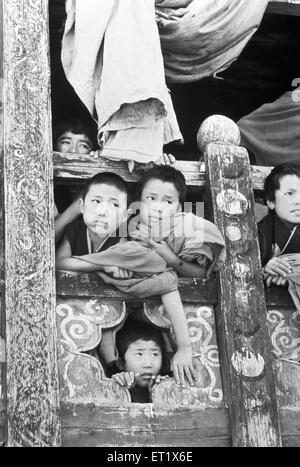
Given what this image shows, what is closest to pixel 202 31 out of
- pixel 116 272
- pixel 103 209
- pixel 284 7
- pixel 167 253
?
pixel 284 7

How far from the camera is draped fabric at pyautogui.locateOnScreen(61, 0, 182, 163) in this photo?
306 inches

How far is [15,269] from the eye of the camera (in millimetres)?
7117

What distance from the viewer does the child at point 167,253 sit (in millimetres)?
7312

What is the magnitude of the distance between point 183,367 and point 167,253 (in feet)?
2.17

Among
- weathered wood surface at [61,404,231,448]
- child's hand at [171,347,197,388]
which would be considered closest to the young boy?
child's hand at [171,347,197,388]

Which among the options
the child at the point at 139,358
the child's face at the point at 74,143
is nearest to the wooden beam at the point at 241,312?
the child at the point at 139,358

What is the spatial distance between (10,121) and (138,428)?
1889 mm

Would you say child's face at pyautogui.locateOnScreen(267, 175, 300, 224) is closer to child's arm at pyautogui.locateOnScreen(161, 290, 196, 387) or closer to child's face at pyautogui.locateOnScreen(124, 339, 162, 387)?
child's arm at pyautogui.locateOnScreen(161, 290, 196, 387)

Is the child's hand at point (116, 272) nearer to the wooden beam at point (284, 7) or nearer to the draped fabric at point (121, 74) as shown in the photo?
the draped fabric at point (121, 74)

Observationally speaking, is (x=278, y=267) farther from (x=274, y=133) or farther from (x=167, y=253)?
(x=274, y=133)

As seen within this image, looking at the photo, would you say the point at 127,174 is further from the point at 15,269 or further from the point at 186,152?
the point at 186,152

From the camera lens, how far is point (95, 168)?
778 centimetres

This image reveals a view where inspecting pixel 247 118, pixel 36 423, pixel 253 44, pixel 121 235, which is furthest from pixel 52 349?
pixel 253 44

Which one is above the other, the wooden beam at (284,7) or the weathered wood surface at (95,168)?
the wooden beam at (284,7)
